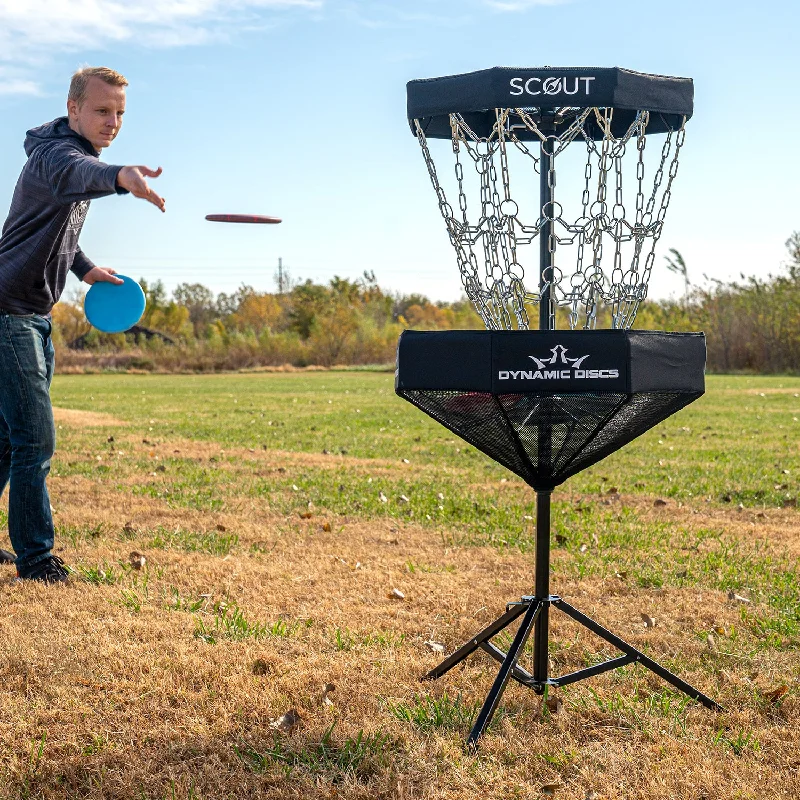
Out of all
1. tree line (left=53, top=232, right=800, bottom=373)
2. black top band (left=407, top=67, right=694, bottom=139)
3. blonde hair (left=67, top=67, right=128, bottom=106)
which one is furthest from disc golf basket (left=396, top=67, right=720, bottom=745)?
tree line (left=53, top=232, right=800, bottom=373)

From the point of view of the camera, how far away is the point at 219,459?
30.5 feet

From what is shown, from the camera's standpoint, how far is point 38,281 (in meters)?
4.27

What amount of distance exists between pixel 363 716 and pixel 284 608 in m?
1.23

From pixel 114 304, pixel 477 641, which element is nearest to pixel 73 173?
pixel 114 304

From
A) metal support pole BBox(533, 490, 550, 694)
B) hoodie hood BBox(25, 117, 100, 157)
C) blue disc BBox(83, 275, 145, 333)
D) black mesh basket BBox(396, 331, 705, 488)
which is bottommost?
metal support pole BBox(533, 490, 550, 694)

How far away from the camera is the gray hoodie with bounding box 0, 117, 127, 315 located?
4047 millimetres

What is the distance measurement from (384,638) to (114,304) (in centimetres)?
219

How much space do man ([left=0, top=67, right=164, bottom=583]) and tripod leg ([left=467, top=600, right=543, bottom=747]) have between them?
2.57 meters

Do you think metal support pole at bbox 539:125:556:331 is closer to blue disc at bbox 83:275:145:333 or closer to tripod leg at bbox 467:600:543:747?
tripod leg at bbox 467:600:543:747

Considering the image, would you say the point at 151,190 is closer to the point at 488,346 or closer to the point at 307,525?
the point at 488,346

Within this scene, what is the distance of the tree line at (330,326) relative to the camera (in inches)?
1368

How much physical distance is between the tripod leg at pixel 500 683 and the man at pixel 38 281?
257 cm

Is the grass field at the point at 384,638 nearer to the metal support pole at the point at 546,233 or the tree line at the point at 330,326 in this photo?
the metal support pole at the point at 546,233

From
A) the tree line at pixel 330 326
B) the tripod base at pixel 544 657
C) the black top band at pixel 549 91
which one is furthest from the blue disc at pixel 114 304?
the tree line at pixel 330 326
